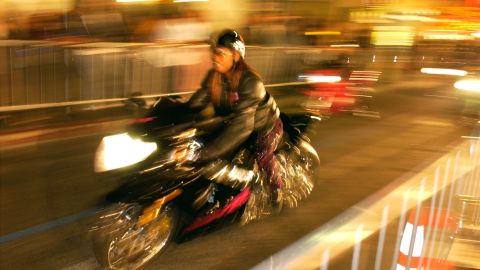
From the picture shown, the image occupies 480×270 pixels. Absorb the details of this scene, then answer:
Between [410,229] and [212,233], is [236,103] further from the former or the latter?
[410,229]

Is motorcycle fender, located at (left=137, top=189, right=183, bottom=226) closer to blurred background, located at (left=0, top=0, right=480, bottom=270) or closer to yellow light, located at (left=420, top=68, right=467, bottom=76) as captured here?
blurred background, located at (left=0, top=0, right=480, bottom=270)

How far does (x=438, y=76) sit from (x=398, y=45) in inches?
123

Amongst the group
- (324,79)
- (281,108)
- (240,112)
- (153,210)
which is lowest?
(281,108)

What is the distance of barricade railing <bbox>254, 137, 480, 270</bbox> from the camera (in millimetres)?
2467

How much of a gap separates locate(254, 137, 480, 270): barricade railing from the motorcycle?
5.19ft

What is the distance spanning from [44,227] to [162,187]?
5.93ft

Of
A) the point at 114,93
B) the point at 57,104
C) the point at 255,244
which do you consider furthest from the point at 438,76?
the point at 255,244

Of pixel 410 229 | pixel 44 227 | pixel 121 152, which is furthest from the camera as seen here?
pixel 44 227

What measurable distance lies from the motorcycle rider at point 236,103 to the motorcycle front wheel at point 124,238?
2.13 feet

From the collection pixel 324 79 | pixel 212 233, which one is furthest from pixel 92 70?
pixel 212 233

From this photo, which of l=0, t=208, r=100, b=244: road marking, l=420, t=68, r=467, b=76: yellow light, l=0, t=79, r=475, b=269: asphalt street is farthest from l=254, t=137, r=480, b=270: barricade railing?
l=420, t=68, r=467, b=76: yellow light

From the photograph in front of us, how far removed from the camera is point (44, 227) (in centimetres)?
525

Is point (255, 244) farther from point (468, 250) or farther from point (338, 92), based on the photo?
point (338, 92)

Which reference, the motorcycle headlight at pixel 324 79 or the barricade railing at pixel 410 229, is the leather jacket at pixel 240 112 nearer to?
the barricade railing at pixel 410 229
